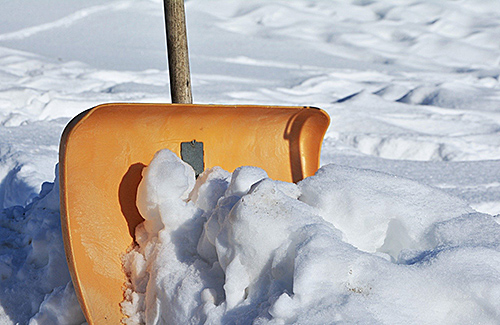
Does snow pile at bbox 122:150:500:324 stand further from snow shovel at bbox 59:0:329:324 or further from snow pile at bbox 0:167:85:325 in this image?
snow pile at bbox 0:167:85:325

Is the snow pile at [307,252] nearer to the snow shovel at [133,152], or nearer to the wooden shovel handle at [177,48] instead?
the snow shovel at [133,152]

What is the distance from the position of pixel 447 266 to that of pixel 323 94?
5.40 m

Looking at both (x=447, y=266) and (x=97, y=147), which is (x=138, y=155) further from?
(x=447, y=266)

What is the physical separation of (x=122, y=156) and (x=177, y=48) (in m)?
0.64

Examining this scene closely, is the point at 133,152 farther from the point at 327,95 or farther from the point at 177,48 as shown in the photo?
the point at 327,95

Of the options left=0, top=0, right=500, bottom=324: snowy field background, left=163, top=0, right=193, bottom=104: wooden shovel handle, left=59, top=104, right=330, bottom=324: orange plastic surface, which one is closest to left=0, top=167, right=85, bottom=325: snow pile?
left=0, top=0, right=500, bottom=324: snowy field background

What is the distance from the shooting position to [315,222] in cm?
133

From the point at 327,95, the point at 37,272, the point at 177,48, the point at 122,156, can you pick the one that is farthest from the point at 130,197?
the point at 327,95

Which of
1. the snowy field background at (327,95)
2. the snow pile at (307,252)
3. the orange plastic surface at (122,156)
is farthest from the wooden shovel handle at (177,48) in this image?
the snowy field background at (327,95)

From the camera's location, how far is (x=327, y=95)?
6375 mm

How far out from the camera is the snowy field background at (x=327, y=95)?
1472 millimetres

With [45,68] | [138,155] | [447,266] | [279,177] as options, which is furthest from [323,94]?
[447,266]

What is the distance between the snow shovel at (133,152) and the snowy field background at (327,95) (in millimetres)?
141

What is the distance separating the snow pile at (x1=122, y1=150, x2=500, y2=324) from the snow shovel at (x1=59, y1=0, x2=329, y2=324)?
0.09m
